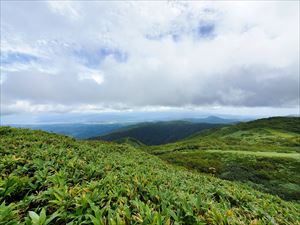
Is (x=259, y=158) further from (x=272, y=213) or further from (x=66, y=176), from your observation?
(x=66, y=176)

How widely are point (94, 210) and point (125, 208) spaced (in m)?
0.74

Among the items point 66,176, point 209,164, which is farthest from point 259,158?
point 66,176

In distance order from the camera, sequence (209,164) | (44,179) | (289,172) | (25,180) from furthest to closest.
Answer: (209,164) < (289,172) < (44,179) < (25,180)

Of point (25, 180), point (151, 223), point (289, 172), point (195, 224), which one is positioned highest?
point (25, 180)

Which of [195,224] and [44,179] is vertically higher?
[44,179]

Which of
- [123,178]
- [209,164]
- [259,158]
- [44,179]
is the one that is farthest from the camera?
[259,158]

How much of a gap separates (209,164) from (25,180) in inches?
986

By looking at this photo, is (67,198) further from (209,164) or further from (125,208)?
(209,164)

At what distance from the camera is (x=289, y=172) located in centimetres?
2412

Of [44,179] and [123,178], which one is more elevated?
[44,179]

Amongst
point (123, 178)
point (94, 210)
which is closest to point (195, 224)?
point (94, 210)

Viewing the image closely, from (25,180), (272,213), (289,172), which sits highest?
(25,180)

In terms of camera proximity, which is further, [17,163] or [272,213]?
[17,163]

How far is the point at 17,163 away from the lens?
27.4ft
